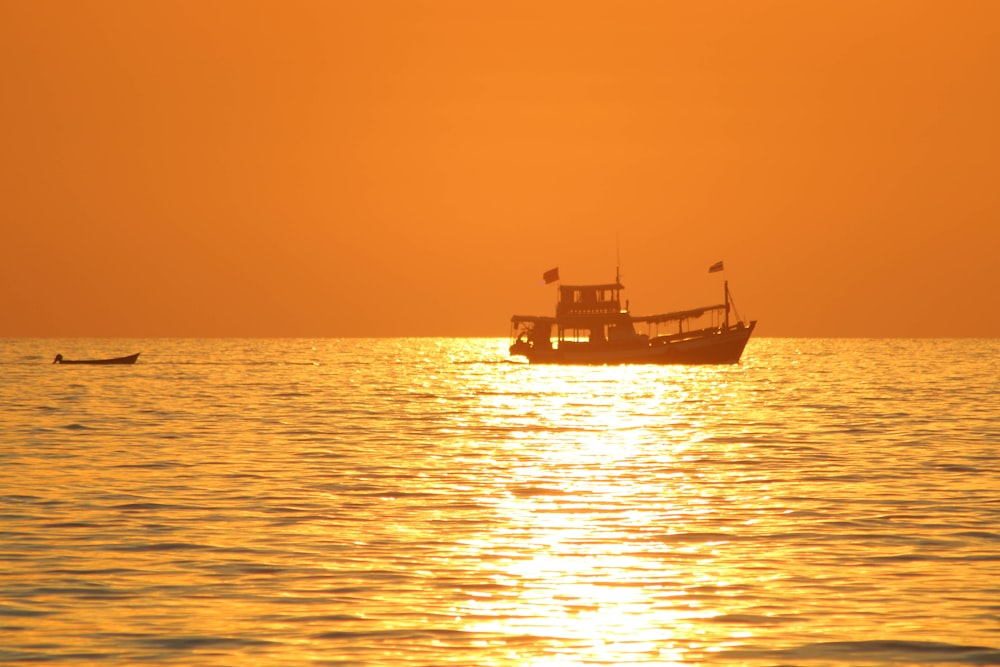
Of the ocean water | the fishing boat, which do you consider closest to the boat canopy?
the fishing boat

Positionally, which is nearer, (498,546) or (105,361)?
(498,546)

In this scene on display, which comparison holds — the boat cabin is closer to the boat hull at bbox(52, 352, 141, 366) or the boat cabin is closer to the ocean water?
the boat hull at bbox(52, 352, 141, 366)

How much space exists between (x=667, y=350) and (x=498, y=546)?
114 metres

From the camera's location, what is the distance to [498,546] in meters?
21.6

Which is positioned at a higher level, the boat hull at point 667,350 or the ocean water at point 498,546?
the boat hull at point 667,350

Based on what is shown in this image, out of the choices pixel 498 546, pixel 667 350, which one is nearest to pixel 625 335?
pixel 667 350

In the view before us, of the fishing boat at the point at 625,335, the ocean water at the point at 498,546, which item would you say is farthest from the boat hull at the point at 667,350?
the ocean water at the point at 498,546

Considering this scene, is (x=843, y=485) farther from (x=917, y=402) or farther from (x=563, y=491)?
(x=917, y=402)

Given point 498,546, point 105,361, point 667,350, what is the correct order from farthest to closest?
point 667,350, point 105,361, point 498,546

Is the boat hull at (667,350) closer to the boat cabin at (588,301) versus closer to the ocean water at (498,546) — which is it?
the boat cabin at (588,301)

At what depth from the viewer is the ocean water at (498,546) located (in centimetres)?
1509

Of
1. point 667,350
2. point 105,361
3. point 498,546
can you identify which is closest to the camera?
point 498,546

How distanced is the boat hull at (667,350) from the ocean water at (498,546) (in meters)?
84.5

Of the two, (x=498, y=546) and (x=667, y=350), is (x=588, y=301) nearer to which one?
(x=667, y=350)
